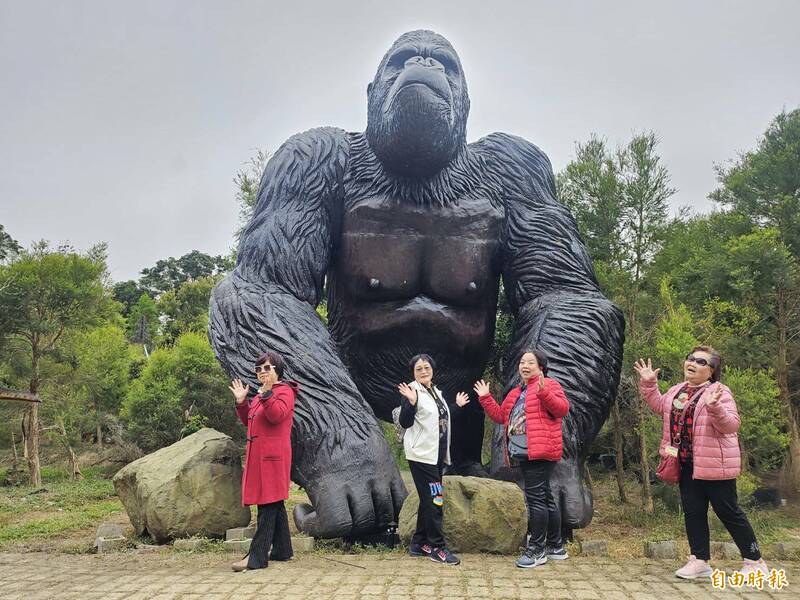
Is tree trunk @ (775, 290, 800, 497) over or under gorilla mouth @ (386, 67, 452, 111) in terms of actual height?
under

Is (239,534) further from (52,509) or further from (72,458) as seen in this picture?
(72,458)

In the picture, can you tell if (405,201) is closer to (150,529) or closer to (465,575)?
(465,575)

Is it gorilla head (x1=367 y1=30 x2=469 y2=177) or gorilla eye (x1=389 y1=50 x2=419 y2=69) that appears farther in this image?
Result: gorilla eye (x1=389 y1=50 x2=419 y2=69)

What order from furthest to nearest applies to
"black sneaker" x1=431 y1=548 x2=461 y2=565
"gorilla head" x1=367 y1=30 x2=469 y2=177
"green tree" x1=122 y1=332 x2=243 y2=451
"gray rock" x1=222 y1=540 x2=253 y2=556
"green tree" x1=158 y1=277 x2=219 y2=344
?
"green tree" x1=158 y1=277 x2=219 y2=344 → "green tree" x1=122 y1=332 x2=243 y2=451 → "gorilla head" x1=367 y1=30 x2=469 y2=177 → "gray rock" x1=222 y1=540 x2=253 y2=556 → "black sneaker" x1=431 y1=548 x2=461 y2=565

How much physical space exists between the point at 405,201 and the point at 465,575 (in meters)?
1.69

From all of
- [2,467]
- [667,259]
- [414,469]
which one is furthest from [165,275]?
[414,469]

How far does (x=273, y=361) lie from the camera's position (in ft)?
8.77

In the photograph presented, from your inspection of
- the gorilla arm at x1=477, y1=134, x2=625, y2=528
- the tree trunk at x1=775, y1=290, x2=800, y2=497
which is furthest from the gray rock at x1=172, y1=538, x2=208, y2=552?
the tree trunk at x1=775, y1=290, x2=800, y2=497

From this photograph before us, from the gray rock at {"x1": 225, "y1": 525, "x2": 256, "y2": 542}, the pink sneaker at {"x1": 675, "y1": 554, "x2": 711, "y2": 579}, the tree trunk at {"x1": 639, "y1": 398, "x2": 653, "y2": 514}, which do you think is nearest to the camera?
the pink sneaker at {"x1": 675, "y1": 554, "x2": 711, "y2": 579}

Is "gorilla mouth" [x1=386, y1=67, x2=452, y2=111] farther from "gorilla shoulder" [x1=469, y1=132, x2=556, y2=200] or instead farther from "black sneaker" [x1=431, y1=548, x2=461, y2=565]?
"black sneaker" [x1=431, y1=548, x2=461, y2=565]

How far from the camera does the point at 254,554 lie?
245 centimetres

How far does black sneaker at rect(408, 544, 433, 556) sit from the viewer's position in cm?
256

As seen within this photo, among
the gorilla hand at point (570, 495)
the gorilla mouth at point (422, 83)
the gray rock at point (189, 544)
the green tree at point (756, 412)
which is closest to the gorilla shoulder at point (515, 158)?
the gorilla mouth at point (422, 83)

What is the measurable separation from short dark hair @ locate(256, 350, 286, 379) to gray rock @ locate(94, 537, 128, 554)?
1.35 meters
